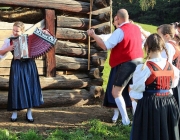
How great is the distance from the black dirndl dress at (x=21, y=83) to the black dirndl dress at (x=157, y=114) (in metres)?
2.40

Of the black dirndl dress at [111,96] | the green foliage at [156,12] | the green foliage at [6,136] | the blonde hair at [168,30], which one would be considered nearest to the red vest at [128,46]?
the black dirndl dress at [111,96]

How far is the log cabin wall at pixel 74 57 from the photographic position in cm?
741

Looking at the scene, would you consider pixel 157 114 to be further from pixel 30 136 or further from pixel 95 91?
pixel 95 91

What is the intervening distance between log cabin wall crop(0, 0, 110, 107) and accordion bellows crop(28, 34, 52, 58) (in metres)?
1.22

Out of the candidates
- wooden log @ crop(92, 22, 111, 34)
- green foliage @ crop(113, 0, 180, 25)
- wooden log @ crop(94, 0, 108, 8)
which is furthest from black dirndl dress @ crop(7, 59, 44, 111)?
green foliage @ crop(113, 0, 180, 25)

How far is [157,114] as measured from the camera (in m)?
4.36

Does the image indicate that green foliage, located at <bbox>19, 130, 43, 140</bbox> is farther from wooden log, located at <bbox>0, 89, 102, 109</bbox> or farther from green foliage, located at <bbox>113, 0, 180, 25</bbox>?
green foliage, located at <bbox>113, 0, 180, 25</bbox>

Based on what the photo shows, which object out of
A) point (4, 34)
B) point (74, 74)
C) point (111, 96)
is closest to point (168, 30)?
point (111, 96)

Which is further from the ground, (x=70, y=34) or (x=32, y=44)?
(x=70, y=34)

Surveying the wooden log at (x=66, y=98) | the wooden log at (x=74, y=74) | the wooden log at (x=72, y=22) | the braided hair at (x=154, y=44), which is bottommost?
the wooden log at (x=66, y=98)

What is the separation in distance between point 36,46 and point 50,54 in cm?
127

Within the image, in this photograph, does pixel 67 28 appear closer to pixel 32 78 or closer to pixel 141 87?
pixel 32 78

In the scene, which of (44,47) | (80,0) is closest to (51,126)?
(44,47)

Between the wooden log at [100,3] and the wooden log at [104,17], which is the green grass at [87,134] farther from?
the wooden log at [100,3]
